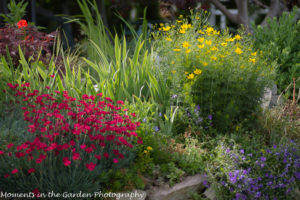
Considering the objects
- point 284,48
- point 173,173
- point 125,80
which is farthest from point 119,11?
point 173,173

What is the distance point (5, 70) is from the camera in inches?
149

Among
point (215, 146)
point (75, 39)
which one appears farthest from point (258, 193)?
point (75, 39)

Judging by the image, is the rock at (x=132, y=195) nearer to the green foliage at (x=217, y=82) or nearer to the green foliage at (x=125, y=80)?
the green foliage at (x=217, y=82)

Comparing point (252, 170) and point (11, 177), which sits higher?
point (11, 177)

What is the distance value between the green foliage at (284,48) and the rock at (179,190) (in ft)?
9.55

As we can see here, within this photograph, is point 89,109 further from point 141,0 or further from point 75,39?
point 75,39

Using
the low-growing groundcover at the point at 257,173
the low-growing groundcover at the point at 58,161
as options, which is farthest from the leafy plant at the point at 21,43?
the low-growing groundcover at the point at 257,173

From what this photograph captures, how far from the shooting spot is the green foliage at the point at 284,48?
211 inches

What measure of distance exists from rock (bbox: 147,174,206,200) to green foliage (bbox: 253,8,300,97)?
9.55 feet

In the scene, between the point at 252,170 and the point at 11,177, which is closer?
the point at 11,177

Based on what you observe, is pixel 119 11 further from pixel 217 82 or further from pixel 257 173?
pixel 257 173

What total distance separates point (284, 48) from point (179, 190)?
3683 mm

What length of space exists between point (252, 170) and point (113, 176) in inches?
51.0

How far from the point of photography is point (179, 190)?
2.94 m
